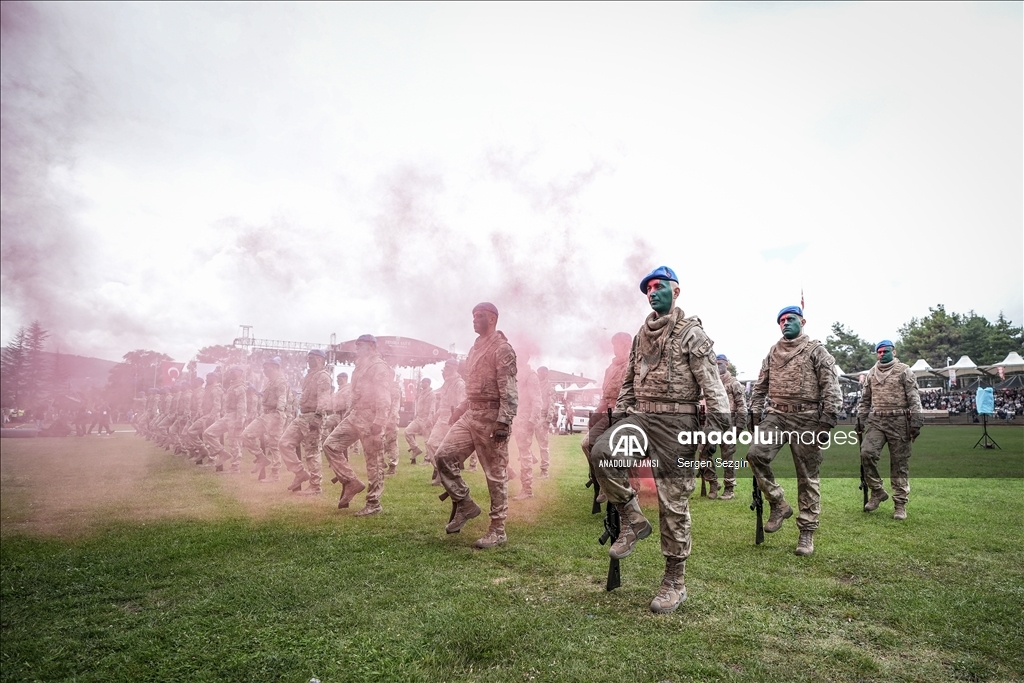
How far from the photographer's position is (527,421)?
11766 millimetres

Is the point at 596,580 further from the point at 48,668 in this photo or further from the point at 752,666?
the point at 48,668

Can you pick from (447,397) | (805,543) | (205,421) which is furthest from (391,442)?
(805,543)

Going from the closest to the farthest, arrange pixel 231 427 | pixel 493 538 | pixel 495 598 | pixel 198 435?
1. pixel 495 598
2. pixel 493 538
3. pixel 231 427
4. pixel 198 435

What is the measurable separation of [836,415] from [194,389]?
19.1 metres

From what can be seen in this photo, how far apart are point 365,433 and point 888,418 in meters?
8.58

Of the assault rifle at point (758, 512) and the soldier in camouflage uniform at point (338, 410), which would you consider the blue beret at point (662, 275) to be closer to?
the assault rifle at point (758, 512)

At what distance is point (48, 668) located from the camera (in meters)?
3.62

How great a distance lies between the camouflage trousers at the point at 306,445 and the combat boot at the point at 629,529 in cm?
753

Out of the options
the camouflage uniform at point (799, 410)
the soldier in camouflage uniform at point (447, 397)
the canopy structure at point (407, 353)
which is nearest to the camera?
the camouflage uniform at point (799, 410)

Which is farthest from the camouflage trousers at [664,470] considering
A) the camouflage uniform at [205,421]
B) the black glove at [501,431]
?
the camouflage uniform at [205,421]

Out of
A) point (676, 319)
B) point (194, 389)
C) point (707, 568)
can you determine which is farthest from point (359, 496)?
point (194, 389)

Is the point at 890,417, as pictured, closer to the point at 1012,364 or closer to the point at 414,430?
the point at 1012,364

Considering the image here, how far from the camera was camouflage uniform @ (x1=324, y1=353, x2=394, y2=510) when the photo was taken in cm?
884

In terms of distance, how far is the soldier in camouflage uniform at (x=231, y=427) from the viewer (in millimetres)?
14422
